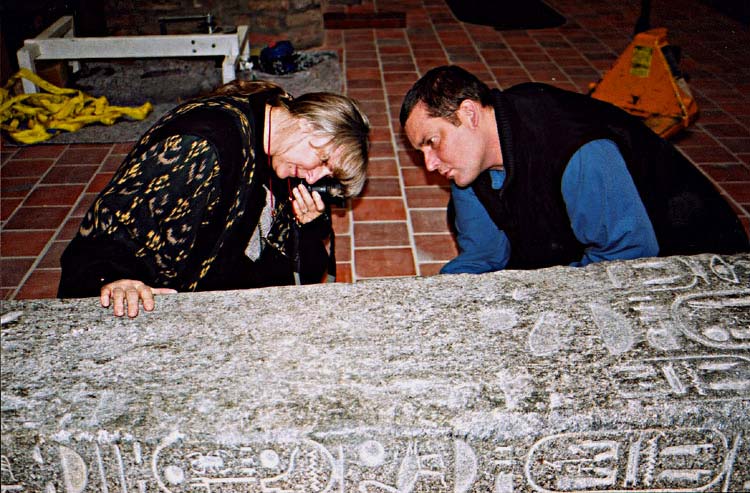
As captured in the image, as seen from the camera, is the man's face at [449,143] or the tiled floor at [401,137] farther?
the tiled floor at [401,137]

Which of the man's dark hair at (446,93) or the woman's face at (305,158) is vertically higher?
the man's dark hair at (446,93)

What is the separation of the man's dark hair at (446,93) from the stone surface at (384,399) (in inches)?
24.2

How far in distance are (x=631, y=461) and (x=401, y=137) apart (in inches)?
112

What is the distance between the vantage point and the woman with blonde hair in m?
1.63

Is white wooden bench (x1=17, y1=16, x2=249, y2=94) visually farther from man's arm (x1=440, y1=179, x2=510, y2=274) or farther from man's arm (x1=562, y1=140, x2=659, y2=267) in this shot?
man's arm (x1=562, y1=140, x2=659, y2=267)

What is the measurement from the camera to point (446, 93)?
73.5 inches

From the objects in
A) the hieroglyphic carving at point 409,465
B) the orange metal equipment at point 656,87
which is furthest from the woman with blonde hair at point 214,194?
the orange metal equipment at point 656,87

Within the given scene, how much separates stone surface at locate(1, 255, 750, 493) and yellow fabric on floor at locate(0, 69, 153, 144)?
282 cm

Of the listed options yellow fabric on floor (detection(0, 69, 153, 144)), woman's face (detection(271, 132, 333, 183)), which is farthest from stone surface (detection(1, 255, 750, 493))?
yellow fabric on floor (detection(0, 69, 153, 144))

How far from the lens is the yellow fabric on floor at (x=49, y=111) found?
13.1 ft

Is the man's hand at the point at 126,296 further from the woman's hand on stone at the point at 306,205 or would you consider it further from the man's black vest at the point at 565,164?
the man's black vest at the point at 565,164

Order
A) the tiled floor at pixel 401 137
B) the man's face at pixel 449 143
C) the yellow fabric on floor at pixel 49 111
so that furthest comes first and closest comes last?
the yellow fabric on floor at pixel 49 111, the tiled floor at pixel 401 137, the man's face at pixel 449 143

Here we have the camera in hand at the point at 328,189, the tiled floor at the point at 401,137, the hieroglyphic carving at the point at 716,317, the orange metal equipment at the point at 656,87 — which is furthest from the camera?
the orange metal equipment at the point at 656,87

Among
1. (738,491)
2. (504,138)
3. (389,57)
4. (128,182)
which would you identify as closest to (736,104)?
(389,57)
